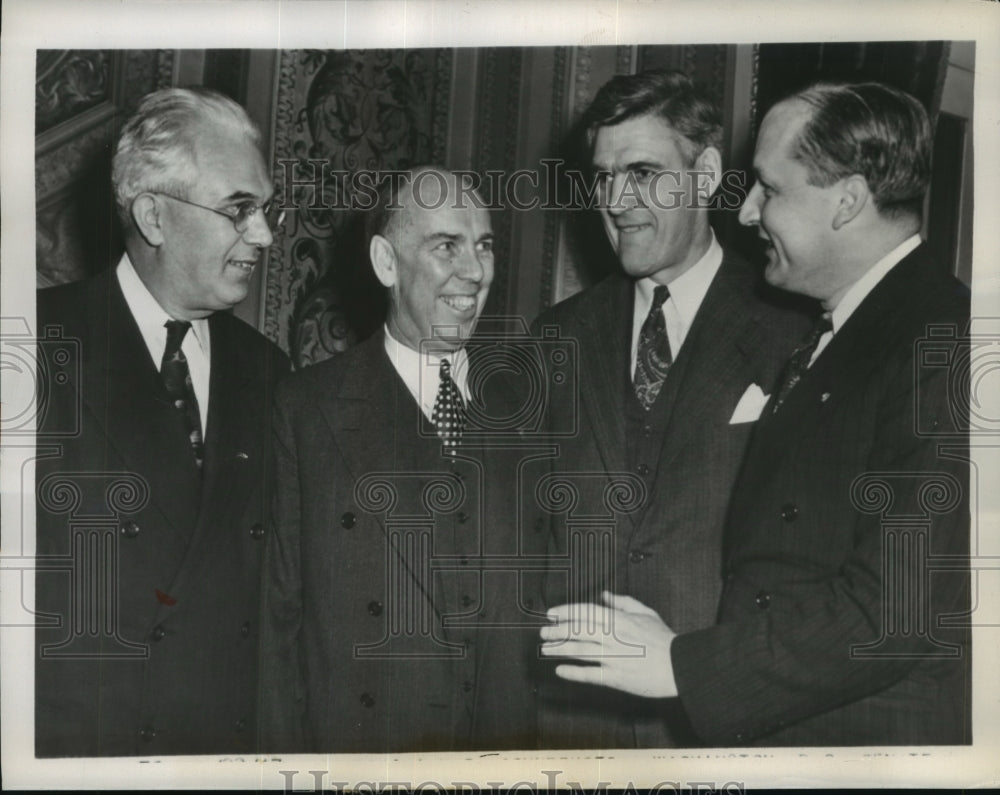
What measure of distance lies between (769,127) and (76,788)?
2.73 metres

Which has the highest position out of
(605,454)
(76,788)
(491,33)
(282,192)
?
(491,33)

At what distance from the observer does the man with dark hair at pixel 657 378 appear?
3277mm

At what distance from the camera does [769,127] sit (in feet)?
10.8

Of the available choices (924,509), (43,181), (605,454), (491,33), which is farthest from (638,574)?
(43,181)

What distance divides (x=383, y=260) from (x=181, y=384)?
0.67 meters

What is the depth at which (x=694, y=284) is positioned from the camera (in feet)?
10.9

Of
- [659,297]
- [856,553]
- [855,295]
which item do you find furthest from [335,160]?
[856,553]

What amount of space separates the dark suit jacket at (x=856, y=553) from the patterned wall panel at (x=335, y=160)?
124 cm

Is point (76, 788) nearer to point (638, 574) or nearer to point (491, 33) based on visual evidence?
point (638, 574)

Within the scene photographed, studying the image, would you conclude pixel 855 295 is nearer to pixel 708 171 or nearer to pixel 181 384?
pixel 708 171

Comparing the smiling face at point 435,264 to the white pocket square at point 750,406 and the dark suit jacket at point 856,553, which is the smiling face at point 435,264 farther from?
the dark suit jacket at point 856,553

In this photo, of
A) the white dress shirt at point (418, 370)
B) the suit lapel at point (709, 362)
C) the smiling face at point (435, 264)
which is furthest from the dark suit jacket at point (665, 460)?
the white dress shirt at point (418, 370)

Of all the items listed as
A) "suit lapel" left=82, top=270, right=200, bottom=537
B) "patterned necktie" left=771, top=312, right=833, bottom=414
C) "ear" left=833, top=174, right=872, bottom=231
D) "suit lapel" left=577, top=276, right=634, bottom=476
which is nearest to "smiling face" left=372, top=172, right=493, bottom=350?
"suit lapel" left=577, top=276, right=634, bottom=476

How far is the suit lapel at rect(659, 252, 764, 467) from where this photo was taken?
3281 mm
